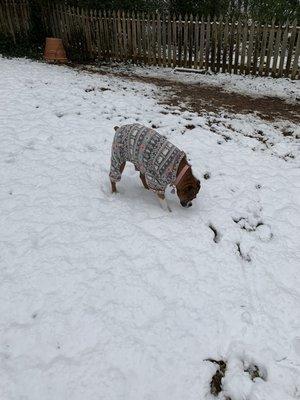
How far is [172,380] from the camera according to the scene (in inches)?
105

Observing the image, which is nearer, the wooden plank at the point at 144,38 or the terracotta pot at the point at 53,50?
the wooden plank at the point at 144,38

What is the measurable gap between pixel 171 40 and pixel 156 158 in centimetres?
804

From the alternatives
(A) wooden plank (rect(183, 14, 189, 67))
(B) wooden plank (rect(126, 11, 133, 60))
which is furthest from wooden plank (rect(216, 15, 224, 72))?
(B) wooden plank (rect(126, 11, 133, 60))

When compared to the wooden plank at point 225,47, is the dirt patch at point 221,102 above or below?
below

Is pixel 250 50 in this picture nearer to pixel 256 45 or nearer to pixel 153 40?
pixel 256 45

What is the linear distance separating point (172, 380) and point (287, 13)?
1458 centimetres

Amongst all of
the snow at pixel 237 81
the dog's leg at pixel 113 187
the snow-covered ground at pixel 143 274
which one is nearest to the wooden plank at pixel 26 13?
the snow at pixel 237 81

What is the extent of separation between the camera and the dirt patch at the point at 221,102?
7449 mm

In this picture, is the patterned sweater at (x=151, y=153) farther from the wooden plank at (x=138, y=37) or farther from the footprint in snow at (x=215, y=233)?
the wooden plank at (x=138, y=37)

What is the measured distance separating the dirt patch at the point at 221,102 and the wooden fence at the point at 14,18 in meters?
5.36

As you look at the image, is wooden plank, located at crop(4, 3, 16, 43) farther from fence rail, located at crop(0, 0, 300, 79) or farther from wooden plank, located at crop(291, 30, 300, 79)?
wooden plank, located at crop(291, 30, 300, 79)

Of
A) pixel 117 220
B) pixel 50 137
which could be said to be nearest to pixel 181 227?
pixel 117 220

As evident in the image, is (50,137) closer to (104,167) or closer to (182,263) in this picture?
(104,167)

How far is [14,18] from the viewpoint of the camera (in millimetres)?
11148
